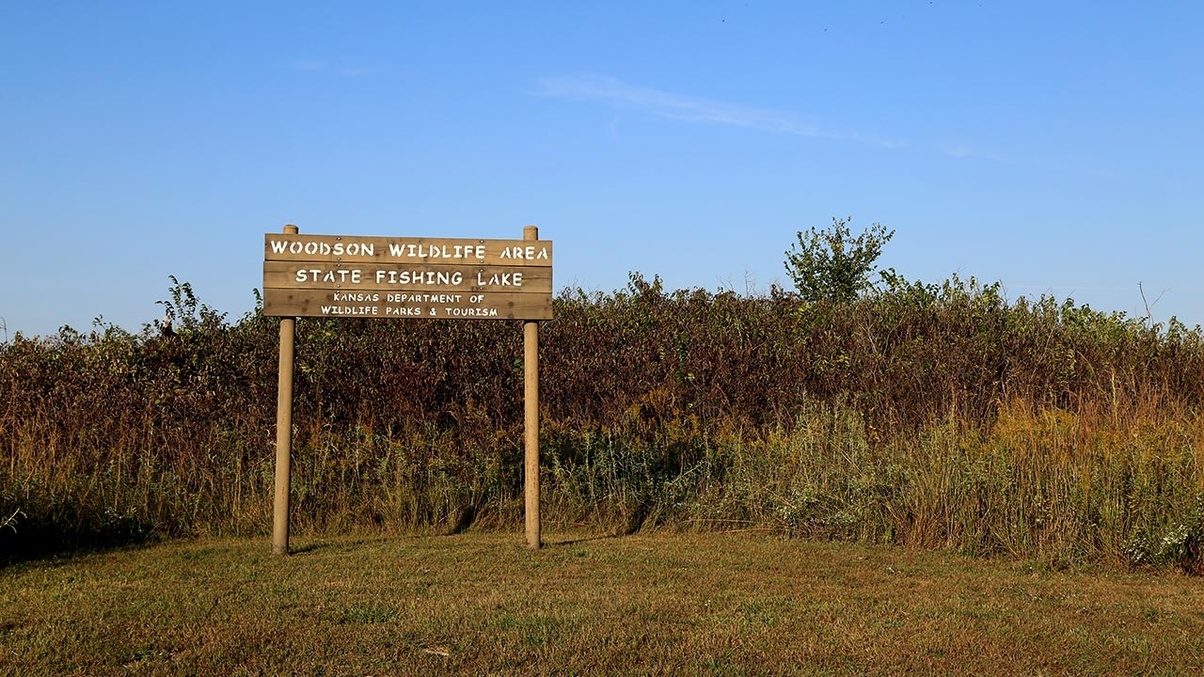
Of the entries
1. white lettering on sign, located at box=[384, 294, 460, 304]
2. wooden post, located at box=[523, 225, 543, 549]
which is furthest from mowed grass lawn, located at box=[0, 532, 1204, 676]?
white lettering on sign, located at box=[384, 294, 460, 304]

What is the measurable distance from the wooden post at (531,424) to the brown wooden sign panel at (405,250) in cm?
20

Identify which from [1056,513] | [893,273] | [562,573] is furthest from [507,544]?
[893,273]

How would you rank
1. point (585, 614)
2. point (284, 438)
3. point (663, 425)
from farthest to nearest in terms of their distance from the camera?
point (663, 425)
point (284, 438)
point (585, 614)

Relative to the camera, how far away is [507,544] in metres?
10.2

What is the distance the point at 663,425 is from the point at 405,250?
5.12 m

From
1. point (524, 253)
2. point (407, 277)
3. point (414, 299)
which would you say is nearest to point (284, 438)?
point (414, 299)

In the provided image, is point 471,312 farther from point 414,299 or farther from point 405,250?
point 405,250

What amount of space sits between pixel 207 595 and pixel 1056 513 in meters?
6.79

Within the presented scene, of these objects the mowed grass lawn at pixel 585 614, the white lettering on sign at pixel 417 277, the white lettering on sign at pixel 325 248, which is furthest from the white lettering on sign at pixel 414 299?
the mowed grass lawn at pixel 585 614

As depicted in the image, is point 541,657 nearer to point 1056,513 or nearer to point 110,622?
point 110,622

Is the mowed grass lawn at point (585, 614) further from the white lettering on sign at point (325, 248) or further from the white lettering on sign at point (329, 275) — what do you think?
the white lettering on sign at point (325, 248)

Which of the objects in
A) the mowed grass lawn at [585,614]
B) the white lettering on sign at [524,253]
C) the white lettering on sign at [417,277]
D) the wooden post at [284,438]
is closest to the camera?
the mowed grass lawn at [585,614]

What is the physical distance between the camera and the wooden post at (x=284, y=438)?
9.66 m

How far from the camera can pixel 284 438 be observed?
9.78 metres
